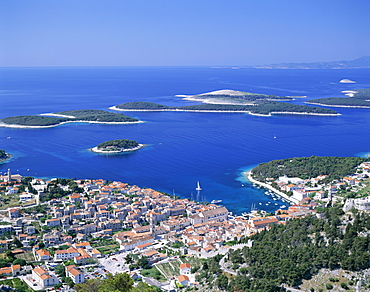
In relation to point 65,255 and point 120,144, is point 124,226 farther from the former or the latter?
point 120,144

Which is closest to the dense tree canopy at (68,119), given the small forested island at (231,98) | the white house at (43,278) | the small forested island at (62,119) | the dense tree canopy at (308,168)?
the small forested island at (62,119)

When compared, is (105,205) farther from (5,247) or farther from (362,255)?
(362,255)

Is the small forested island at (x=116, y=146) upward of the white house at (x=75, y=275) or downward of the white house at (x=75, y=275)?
upward

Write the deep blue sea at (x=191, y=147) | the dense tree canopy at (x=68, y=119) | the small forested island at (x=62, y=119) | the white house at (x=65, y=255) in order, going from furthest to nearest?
the dense tree canopy at (x=68, y=119)
the small forested island at (x=62, y=119)
the deep blue sea at (x=191, y=147)
the white house at (x=65, y=255)

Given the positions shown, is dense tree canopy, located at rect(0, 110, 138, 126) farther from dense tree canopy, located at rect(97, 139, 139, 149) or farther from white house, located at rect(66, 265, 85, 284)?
white house, located at rect(66, 265, 85, 284)

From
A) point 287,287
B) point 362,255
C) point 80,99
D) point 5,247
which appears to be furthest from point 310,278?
point 80,99

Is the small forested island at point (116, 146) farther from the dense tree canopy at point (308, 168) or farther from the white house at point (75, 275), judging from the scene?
the white house at point (75, 275)

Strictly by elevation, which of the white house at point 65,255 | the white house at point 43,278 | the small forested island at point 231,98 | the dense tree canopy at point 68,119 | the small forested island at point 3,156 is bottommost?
the white house at point 65,255
